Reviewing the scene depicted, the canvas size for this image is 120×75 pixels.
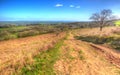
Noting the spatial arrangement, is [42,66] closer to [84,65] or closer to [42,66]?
[42,66]

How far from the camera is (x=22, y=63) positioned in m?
6.86

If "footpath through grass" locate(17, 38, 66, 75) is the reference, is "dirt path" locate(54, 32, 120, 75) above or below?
below

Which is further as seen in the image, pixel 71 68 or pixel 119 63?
pixel 119 63

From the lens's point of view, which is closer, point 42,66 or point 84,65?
point 42,66

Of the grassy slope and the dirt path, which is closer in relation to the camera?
the grassy slope

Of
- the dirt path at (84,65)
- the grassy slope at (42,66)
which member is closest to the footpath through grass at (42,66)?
the grassy slope at (42,66)

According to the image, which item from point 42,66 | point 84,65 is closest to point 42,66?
point 42,66

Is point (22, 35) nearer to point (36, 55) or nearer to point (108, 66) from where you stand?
point (36, 55)

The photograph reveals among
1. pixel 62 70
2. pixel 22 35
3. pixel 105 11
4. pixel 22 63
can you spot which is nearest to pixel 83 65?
pixel 62 70

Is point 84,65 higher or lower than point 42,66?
lower

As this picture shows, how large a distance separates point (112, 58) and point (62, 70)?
4.80 metres

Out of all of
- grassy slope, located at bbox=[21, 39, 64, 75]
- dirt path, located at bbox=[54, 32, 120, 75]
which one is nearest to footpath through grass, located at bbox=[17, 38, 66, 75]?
grassy slope, located at bbox=[21, 39, 64, 75]

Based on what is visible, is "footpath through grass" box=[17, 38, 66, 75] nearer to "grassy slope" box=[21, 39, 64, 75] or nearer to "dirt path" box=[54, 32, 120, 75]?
"grassy slope" box=[21, 39, 64, 75]

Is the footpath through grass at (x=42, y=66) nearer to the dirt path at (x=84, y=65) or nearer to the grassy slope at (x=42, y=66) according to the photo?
the grassy slope at (x=42, y=66)
